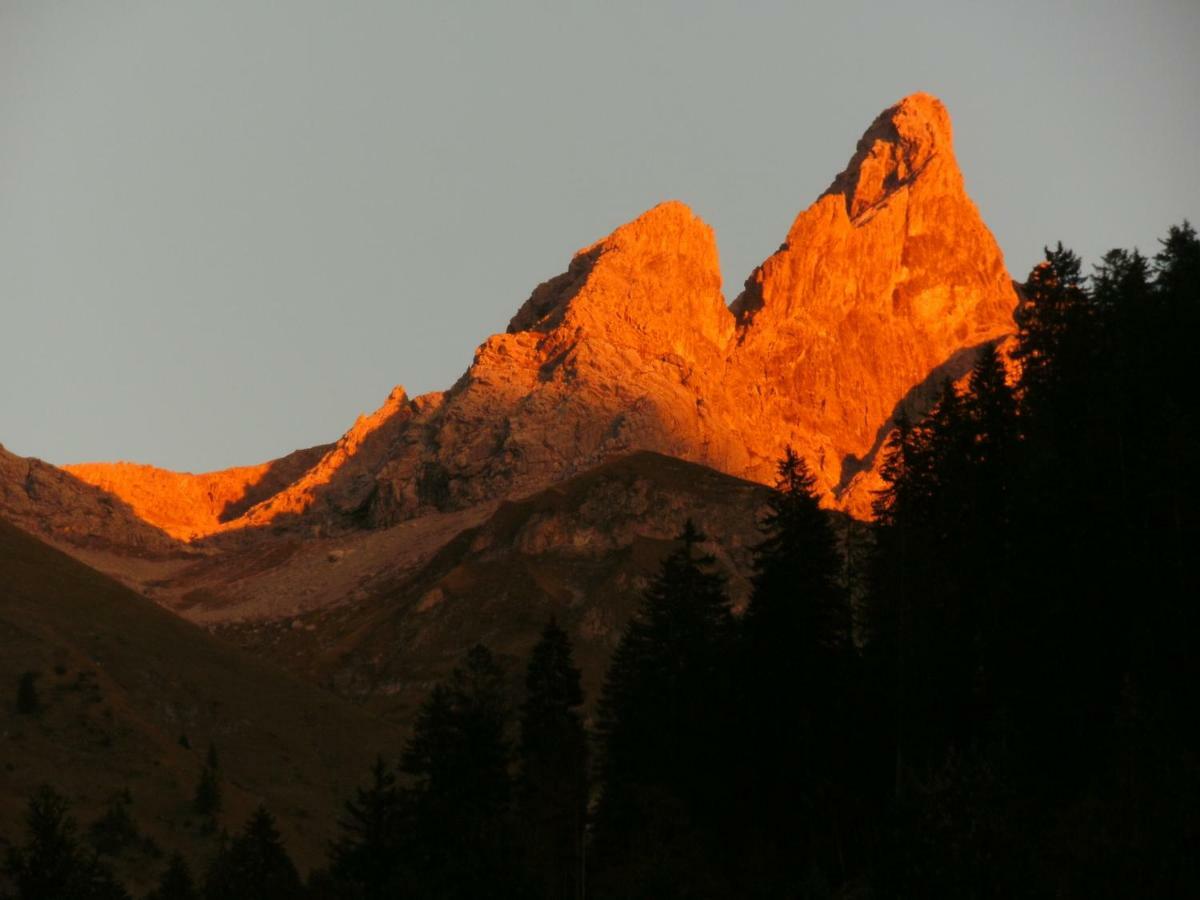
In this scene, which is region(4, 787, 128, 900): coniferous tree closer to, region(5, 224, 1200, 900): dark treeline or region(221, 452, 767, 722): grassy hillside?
region(5, 224, 1200, 900): dark treeline

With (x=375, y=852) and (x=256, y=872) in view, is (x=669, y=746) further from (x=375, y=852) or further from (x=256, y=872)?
(x=256, y=872)

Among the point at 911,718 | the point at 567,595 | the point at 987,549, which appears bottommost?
the point at 911,718

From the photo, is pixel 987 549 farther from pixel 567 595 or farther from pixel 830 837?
pixel 567 595

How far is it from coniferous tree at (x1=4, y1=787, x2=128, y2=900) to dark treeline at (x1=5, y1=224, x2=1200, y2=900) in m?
0.21

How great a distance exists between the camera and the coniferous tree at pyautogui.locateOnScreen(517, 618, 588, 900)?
215 ft

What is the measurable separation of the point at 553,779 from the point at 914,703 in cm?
1406

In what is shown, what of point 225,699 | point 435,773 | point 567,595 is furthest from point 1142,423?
point 567,595

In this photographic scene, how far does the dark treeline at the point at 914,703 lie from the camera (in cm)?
4478

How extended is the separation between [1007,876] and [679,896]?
17345 mm

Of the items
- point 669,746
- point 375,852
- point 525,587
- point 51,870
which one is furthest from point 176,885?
point 525,587

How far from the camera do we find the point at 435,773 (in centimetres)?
7038

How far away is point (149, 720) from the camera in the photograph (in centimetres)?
11925

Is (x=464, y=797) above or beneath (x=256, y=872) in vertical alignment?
above

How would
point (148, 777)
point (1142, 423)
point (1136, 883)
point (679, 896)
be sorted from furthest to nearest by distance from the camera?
point (148, 777)
point (1142, 423)
point (679, 896)
point (1136, 883)
